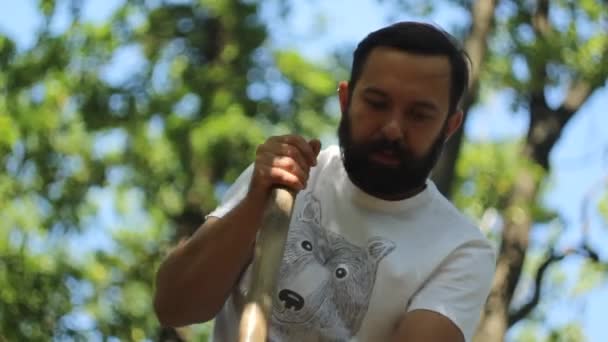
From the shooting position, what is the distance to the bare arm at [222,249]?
369cm

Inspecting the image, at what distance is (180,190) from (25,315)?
→ 357 centimetres

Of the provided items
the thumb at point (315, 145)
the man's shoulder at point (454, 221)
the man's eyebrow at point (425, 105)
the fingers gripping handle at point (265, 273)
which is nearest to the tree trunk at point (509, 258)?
the man's shoulder at point (454, 221)

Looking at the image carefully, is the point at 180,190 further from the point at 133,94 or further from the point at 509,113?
the point at 509,113

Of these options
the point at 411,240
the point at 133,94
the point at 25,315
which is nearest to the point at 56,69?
the point at 133,94

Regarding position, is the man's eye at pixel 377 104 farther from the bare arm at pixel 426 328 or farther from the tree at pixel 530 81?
the tree at pixel 530 81

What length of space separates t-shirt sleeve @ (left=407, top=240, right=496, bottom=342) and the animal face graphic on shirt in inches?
5.8

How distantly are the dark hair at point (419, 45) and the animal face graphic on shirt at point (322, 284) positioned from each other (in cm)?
42

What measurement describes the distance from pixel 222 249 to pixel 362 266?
461 mm

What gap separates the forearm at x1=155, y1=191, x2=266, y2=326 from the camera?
3883 mm

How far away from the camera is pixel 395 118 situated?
398 cm

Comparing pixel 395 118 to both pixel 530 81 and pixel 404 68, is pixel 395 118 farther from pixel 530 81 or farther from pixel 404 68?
pixel 530 81

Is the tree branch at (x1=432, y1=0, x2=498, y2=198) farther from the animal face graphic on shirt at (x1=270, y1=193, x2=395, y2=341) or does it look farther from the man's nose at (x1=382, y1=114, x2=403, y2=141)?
the man's nose at (x1=382, y1=114, x2=403, y2=141)

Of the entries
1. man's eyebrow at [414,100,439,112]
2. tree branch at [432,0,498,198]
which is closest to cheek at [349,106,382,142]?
man's eyebrow at [414,100,439,112]

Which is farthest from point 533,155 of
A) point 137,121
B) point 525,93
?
point 137,121
